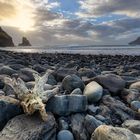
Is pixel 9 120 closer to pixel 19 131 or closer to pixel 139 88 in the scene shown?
pixel 19 131

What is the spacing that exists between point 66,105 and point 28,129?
3.23 ft

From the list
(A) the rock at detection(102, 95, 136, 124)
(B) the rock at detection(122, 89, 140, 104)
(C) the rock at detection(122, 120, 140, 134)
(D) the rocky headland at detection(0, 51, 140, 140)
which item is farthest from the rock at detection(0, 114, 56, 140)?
(B) the rock at detection(122, 89, 140, 104)

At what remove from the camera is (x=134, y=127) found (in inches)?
171

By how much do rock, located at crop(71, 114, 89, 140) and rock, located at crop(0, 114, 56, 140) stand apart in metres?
0.37

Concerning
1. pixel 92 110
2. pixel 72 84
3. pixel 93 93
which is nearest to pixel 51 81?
pixel 72 84

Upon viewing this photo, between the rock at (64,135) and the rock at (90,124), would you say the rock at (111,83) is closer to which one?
the rock at (90,124)

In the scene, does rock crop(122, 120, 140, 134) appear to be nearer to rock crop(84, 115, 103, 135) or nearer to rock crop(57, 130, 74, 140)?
rock crop(84, 115, 103, 135)

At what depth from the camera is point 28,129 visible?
391cm

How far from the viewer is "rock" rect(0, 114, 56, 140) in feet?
12.6

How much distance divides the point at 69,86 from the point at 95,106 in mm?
900

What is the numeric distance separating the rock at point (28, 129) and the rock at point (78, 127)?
0.37 metres

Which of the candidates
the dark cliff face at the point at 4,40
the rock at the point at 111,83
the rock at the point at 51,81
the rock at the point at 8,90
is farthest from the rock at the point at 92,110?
the dark cliff face at the point at 4,40

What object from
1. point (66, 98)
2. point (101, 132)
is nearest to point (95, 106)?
point (66, 98)

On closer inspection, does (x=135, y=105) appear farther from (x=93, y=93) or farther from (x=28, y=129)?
(x=28, y=129)
